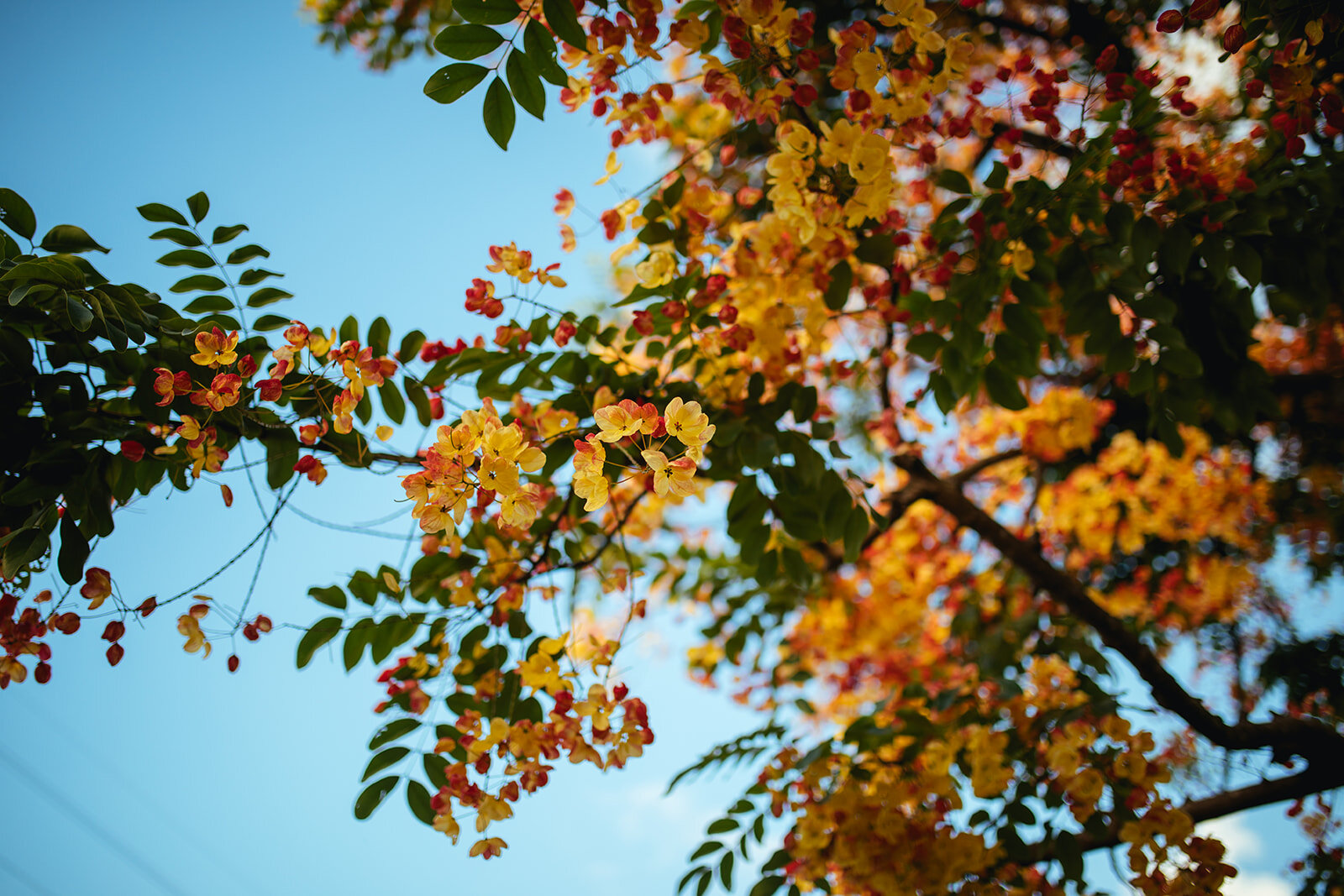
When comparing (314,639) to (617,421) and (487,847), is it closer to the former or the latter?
(487,847)

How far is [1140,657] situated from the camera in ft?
6.59

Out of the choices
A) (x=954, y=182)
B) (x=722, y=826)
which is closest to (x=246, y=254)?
(x=954, y=182)

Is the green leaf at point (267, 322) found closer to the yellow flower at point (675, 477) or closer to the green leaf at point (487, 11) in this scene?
the green leaf at point (487, 11)

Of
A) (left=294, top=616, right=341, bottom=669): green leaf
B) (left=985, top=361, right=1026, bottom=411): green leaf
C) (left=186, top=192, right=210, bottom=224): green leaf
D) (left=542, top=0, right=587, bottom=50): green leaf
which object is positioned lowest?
(left=294, top=616, right=341, bottom=669): green leaf

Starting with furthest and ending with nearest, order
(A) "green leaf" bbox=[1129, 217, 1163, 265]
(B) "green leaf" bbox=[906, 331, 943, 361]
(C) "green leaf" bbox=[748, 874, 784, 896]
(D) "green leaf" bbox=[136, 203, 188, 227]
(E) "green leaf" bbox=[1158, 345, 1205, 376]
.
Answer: (C) "green leaf" bbox=[748, 874, 784, 896] → (B) "green leaf" bbox=[906, 331, 943, 361] → (E) "green leaf" bbox=[1158, 345, 1205, 376] → (A) "green leaf" bbox=[1129, 217, 1163, 265] → (D) "green leaf" bbox=[136, 203, 188, 227]

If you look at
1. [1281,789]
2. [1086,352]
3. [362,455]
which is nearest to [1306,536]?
[1281,789]

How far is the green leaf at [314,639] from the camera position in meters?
1.42

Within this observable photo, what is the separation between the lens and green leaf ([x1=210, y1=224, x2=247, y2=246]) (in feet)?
4.42

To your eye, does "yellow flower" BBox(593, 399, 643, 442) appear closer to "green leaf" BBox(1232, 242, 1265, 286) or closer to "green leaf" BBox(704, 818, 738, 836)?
"green leaf" BBox(1232, 242, 1265, 286)

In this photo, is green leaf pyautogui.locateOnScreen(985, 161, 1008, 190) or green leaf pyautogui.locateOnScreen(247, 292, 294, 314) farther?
green leaf pyautogui.locateOnScreen(985, 161, 1008, 190)

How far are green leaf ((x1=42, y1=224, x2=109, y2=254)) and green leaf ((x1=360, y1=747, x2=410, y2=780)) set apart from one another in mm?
995

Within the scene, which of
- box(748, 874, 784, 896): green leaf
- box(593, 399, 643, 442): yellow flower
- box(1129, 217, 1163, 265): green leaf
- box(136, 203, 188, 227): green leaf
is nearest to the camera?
box(593, 399, 643, 442): yellow flower

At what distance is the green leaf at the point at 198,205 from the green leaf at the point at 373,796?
108 cm

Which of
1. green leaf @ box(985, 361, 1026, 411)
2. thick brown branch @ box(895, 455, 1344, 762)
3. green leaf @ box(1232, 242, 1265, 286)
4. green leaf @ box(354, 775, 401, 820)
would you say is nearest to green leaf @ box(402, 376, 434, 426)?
green leaf @ box(354, 775, 401, 820)
